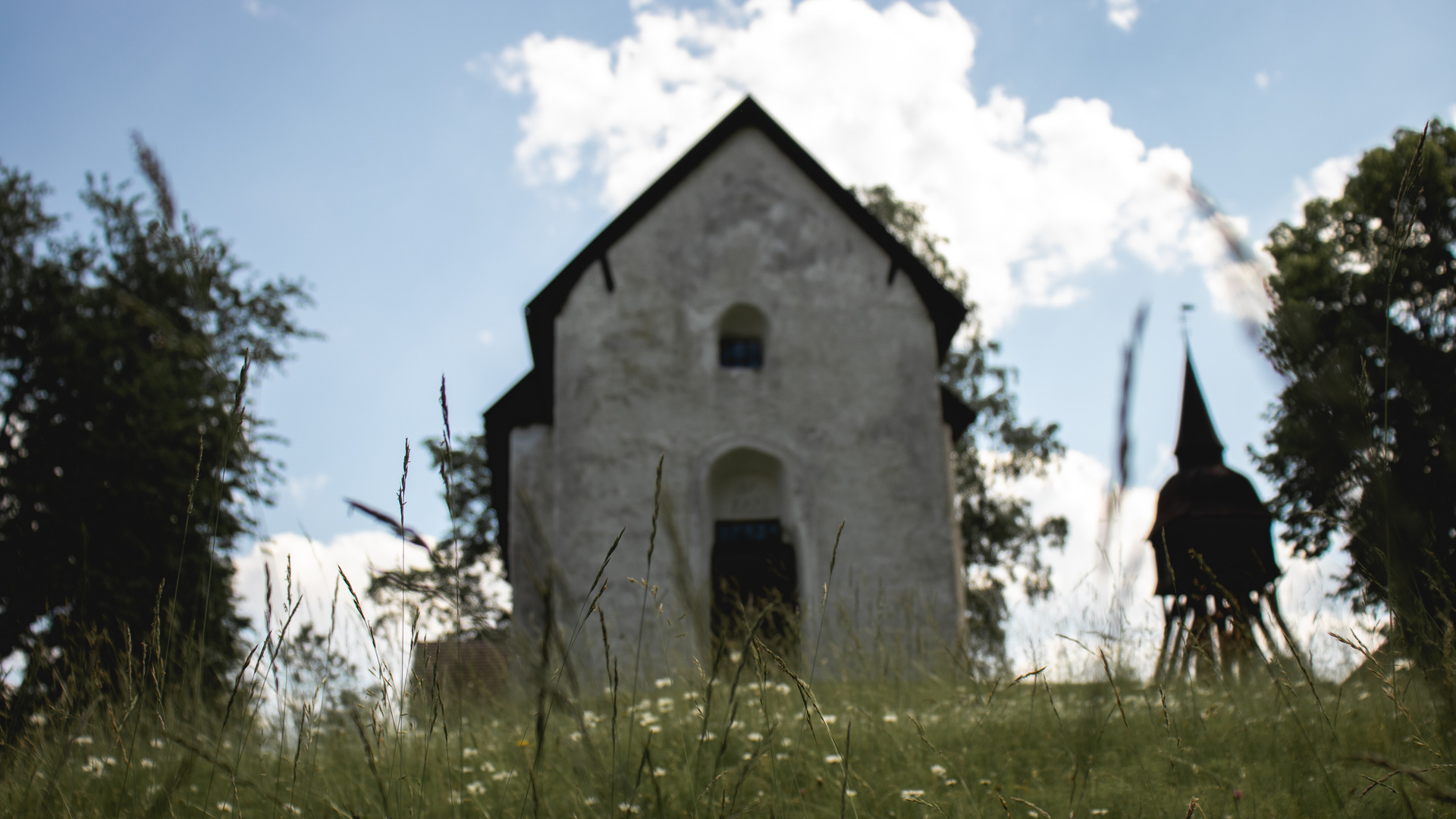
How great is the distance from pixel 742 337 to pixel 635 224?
197 cm

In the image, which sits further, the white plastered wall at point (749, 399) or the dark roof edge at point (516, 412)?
the dark roof edge at point (516, 412)

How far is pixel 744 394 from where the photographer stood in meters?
10.9

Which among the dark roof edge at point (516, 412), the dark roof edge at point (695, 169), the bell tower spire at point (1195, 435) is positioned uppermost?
the dark roof edge at point (695, 169)

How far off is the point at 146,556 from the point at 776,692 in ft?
35.5

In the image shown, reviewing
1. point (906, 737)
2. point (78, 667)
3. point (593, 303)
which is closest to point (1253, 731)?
point (906, 737)

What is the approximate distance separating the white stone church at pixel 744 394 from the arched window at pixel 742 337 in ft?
0.09

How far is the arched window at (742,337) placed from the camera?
38.0 feet

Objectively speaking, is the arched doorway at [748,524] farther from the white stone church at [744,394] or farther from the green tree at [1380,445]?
the green tree at [1380,445]

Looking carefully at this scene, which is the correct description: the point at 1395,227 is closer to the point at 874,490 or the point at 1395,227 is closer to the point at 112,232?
the point at 874,490

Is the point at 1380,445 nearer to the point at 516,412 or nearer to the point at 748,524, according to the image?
the point at 748,524

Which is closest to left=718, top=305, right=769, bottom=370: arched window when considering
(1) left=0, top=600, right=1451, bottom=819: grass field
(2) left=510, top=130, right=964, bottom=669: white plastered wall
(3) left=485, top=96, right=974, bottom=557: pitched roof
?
(2) left=510, top=130, right=964, bottom=669: white plastered wall

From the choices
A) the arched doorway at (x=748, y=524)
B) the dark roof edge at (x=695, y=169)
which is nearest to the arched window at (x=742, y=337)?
the arched doorway at (x=748, y=524)

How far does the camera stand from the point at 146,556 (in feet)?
39.8

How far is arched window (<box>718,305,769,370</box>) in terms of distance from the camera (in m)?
11.6
